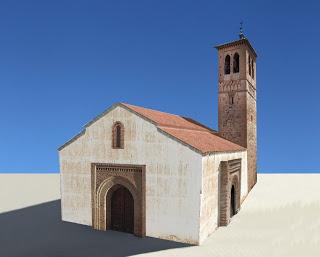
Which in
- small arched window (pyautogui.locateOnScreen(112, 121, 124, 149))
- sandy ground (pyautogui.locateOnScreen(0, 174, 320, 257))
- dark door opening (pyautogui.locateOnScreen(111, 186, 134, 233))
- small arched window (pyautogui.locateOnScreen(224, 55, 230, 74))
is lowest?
sandy ground (pyautogui.locateOnScreen(0, 174, 320, 257))

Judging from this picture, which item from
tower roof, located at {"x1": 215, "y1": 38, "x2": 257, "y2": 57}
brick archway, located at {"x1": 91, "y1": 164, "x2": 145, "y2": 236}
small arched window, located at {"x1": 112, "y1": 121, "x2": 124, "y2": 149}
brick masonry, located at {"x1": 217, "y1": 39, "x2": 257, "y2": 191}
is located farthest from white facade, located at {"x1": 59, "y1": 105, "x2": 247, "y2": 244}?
tower roof, located at {"x1": 215, "y1": 38, "x2": 257, "y2": 57}

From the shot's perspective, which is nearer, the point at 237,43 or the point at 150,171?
the point at 150,171

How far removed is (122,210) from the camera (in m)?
14.7

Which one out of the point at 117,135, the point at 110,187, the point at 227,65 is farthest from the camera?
the point at 227,65

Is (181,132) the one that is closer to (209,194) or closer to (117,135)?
(117,135)

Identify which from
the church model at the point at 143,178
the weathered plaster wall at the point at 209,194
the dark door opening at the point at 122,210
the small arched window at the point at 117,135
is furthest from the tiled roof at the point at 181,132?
the dark door opening at the point at 122,210

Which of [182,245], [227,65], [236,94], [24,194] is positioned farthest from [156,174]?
[24,194]

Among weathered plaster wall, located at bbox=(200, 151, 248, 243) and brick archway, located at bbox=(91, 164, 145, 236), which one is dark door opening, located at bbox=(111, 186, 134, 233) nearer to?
brick archway, located at bbox=(91, 164, 145, 236)

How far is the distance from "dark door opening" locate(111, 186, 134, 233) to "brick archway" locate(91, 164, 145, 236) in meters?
0.22

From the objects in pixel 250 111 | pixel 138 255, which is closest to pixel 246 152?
pixel 250 111

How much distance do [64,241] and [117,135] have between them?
5.25 meters

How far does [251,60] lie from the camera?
2608 centimetres

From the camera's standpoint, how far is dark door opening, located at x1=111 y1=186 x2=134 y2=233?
47.5 feet

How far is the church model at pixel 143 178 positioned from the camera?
12836mm
